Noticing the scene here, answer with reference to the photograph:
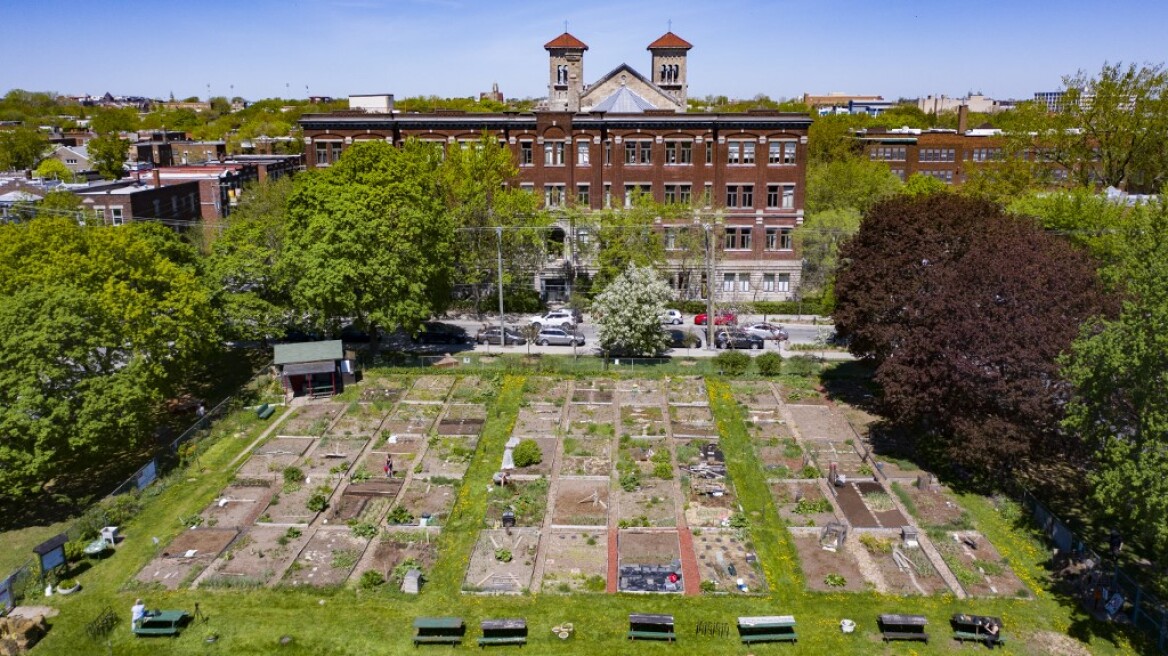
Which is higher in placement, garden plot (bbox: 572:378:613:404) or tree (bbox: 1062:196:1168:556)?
tree (bbox: 1062:196:1168:556)

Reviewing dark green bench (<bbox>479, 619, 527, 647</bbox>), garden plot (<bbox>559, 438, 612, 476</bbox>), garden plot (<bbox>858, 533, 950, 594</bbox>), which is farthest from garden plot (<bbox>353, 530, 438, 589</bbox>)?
garden plot (<bbox>858, 533, 950, 594</bbox>)

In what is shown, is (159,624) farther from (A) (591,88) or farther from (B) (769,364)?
(A) (591,88)

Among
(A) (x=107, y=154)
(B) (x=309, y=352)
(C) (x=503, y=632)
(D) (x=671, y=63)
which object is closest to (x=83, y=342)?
(B) (x=309, y=352)

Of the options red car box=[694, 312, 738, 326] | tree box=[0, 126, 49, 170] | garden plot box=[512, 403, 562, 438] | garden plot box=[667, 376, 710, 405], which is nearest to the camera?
garden plot box=[512, 403, 562, 438]

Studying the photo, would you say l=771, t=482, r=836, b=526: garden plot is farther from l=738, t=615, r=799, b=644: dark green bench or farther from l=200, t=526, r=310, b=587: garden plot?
l=200, t=526, r=310, b=587: garden plot

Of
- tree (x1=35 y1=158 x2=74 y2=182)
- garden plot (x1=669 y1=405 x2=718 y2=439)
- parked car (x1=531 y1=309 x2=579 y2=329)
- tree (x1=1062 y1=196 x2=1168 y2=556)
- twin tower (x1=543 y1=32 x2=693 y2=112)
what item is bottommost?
garden plot (x1=669 y1=405 x2=718 y2=439)

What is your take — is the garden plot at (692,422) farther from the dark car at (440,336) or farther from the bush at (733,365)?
the dark car at (440,336)

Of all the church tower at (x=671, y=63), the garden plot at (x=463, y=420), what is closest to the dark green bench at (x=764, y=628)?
the garden plot at (x=463, y=420)
